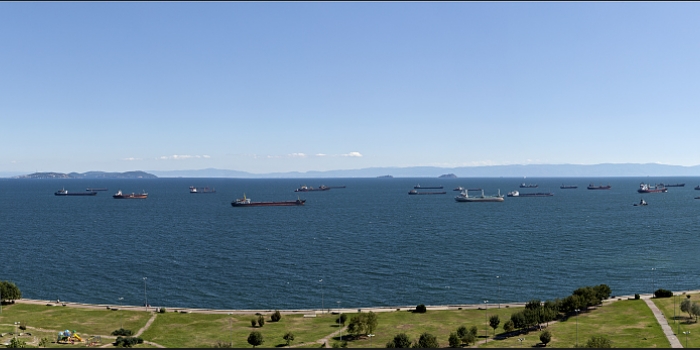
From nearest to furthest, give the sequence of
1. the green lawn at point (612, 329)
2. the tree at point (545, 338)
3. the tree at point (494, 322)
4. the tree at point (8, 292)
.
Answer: the tree at point (545, 338), the green lawn at point (612, 329), the tree at point (494, 322), the tree at point (8, 292)

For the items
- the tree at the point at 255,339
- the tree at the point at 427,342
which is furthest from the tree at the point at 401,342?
the tree at the point at 255,339

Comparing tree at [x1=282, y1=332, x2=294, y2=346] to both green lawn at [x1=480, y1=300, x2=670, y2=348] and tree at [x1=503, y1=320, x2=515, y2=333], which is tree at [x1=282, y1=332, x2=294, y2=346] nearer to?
green lawn at [x1=480, y1=300, x2=670, y2=348]

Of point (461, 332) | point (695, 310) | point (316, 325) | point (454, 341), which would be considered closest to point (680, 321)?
point (695, 310)

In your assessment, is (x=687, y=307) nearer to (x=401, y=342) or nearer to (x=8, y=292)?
(x=401, y=342)

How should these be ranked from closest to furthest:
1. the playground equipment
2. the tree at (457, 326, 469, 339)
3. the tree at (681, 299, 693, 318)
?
1. the tree at (457, 326, 469, 339)
2. the playground equipment
3. the tree at (681, 299, 693, 318)

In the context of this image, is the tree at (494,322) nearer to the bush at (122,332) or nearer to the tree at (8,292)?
the bush at (122,332)

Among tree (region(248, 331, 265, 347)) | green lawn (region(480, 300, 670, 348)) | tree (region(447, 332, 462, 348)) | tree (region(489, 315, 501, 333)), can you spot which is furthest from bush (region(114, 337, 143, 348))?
tree (region(489, 315, 501, 333))
